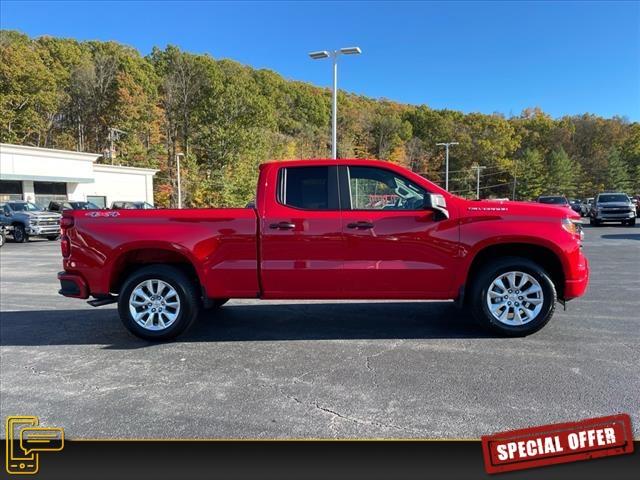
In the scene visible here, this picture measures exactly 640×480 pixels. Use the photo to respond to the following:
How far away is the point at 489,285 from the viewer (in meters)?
4.95

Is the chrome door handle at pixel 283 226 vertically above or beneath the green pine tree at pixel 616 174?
beneath

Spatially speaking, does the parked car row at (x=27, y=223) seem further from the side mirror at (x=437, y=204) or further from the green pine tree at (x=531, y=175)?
the green pine tree at (x=531, y=175)

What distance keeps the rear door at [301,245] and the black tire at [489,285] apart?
147cm

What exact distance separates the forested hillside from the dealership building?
41.5ft

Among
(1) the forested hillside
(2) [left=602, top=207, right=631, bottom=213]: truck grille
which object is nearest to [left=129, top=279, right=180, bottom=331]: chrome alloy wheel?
(2) [left=602, top=207, right=631, bottom=213]: truck grille

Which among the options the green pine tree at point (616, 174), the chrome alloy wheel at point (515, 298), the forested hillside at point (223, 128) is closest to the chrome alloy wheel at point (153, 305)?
the chrome alloy wheel at point (515, 298)

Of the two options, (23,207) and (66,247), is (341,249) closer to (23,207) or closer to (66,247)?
(66,247)

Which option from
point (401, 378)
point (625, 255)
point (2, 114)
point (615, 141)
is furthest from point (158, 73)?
point (615, 141)

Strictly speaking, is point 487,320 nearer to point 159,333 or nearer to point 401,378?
point 401,378

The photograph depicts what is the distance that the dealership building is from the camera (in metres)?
31.5

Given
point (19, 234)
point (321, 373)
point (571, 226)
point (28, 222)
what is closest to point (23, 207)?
point (19, 234)

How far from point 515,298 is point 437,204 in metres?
1.33

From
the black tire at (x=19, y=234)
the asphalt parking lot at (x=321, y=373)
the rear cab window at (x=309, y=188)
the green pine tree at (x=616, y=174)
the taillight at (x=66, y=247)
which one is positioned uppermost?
the green pine tree at (x=616, y=174)

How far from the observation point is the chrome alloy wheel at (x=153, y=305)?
5117 mm
